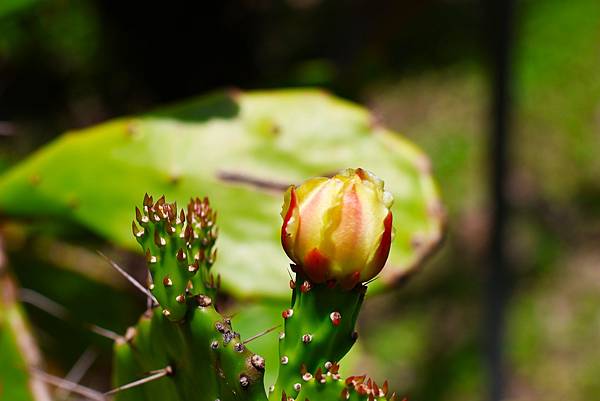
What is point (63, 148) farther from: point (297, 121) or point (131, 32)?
point (131, 32)

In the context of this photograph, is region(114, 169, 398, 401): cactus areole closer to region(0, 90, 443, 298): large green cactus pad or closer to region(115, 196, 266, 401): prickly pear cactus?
region(115, 196, 266, 401): prickly pear cactus

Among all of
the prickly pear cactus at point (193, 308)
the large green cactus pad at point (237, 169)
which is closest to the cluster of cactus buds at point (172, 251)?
the prickly pear cactus at point (193, 308)

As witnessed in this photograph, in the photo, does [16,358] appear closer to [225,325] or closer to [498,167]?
[225,325]

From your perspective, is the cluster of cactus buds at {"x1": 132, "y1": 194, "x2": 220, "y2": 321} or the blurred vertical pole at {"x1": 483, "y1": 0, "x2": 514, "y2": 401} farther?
the blurred vertical pole at {"x1": 483, "y1": 0, "x2": 514, "y2": 401}

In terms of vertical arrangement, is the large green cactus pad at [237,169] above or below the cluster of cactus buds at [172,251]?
above

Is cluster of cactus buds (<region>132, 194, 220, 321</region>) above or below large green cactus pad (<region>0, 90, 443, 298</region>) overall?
below

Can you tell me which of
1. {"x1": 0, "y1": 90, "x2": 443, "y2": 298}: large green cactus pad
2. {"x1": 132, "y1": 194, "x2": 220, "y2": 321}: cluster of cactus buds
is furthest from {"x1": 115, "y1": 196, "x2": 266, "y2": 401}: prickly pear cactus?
{"x1": 0, "y1": 90, "x2": 443, "y2": 298}: large green cactus pad

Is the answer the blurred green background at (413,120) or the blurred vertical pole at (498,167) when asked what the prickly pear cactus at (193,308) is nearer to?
the blurred green background at (413,120)
